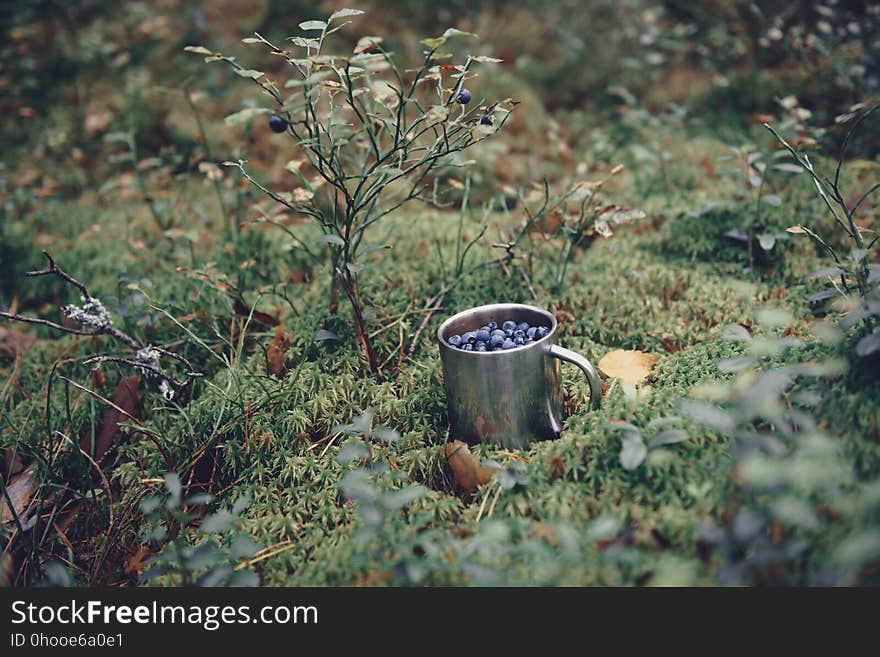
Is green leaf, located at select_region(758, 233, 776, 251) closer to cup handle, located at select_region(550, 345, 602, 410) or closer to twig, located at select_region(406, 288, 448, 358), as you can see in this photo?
cup handle, located at select_region(550, 345, 602, 410)

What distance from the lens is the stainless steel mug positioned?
1.62m

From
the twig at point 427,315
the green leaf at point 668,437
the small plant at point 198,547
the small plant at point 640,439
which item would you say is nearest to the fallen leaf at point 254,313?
the twig at point 427,315

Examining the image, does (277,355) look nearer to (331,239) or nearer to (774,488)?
(331,239)

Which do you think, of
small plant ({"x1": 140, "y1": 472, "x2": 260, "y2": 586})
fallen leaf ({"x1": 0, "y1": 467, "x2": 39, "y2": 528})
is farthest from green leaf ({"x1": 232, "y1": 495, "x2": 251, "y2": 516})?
fallen leaf ({"x1": 0, "y1": 467, "x2": 39, "y2": 528})

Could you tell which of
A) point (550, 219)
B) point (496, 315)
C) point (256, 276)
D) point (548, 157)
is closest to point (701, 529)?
point (496, 315)

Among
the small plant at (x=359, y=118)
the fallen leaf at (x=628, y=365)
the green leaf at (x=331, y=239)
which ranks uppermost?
the small plant at (x=359, y=118)

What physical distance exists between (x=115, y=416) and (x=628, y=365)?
1.73m

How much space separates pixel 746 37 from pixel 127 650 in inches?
187

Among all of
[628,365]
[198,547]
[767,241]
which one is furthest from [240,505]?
[767,241]

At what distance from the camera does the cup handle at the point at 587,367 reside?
1.62m

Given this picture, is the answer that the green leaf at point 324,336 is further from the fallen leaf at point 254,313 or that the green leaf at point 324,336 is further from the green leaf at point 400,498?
the green leaf at point 400,498

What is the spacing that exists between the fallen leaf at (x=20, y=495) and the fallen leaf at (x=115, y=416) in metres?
0.17

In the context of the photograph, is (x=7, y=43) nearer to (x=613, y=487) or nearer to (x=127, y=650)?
(x=127, y=650)

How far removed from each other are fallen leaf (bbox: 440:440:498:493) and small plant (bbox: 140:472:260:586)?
57 cm
